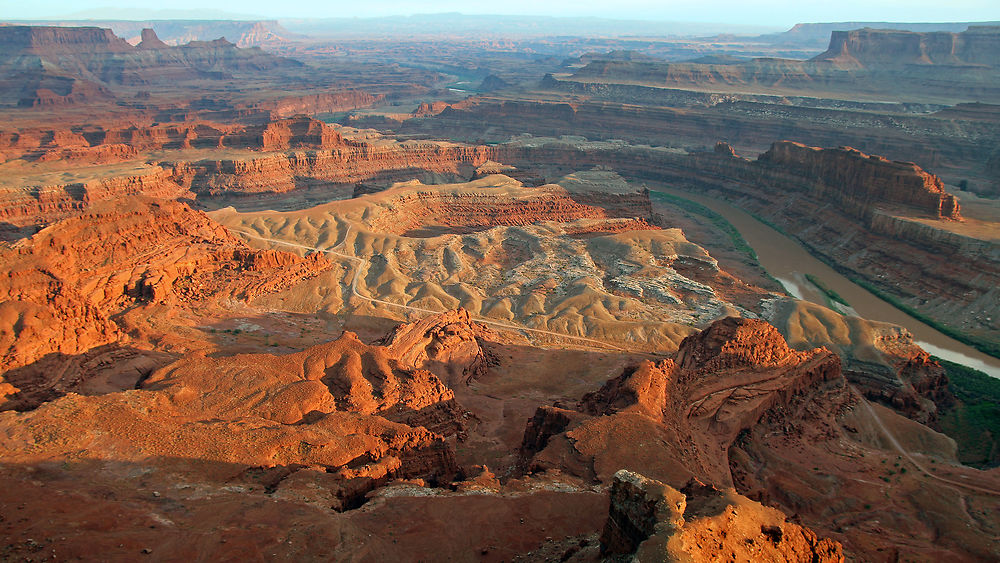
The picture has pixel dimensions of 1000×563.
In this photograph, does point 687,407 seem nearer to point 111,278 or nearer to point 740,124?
point 111,278

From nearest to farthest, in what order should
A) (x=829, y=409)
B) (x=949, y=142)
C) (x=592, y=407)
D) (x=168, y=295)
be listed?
(x=592, y=407), (x=829, y=409), (x=168, y=295), (x=949, y=142)

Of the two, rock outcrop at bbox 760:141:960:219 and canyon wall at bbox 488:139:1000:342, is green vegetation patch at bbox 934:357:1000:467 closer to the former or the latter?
canyon wall at bbox 488:139:1000:342

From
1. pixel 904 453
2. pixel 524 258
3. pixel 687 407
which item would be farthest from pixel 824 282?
pixel 687 407

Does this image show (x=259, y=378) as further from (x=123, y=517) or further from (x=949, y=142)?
(x=949, y=142)

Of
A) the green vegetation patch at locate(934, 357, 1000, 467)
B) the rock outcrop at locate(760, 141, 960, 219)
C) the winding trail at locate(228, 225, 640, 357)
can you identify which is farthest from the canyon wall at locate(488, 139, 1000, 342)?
the winding trail at locate(228, 225, 640, 357)

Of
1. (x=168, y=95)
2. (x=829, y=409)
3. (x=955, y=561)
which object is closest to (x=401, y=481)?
(x=955, y=561)

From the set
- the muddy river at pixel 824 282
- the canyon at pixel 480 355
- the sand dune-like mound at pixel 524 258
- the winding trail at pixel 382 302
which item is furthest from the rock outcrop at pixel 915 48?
the winding trail at pixel 382 302
